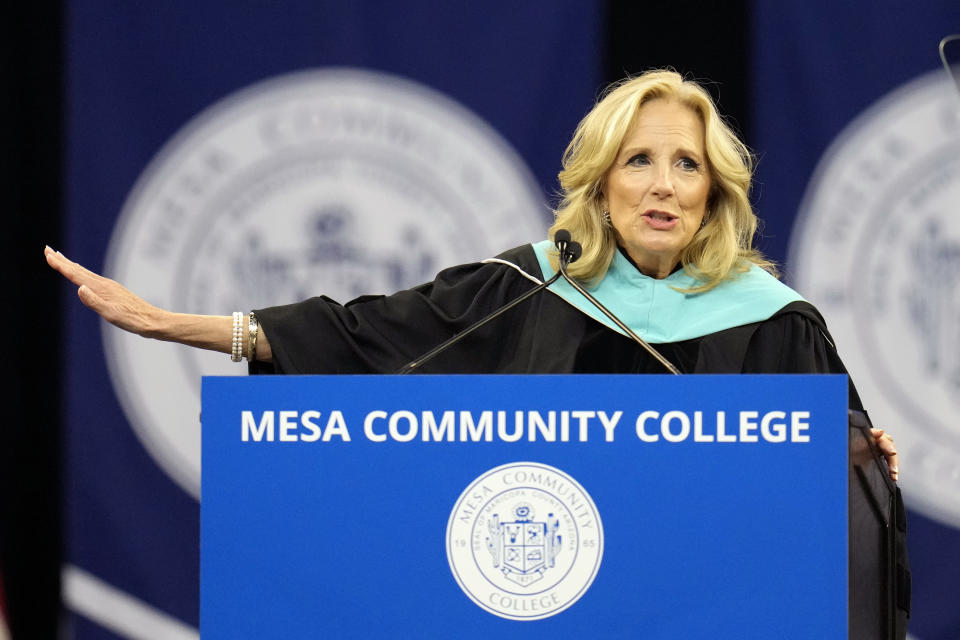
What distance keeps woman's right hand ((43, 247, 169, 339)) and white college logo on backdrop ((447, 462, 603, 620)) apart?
0.86 meters

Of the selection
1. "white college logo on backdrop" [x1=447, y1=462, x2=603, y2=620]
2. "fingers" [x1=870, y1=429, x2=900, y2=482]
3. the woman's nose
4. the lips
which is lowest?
"white college logo on backdrop" [x1=447, y1=462, x2=603, y2=620]

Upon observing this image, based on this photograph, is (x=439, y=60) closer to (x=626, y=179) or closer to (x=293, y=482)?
(x=626, y=179)

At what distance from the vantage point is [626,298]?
2426mm

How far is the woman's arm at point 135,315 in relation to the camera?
2148 mm

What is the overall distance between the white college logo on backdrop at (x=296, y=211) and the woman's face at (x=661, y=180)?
107cm

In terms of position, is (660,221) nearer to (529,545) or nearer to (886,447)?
(886,447)

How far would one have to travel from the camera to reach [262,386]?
1648mm

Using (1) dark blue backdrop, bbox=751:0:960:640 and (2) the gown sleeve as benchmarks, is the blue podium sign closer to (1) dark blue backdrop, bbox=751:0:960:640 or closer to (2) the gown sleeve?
(2) the gown sleeve

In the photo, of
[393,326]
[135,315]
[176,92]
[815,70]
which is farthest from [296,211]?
[815,70]

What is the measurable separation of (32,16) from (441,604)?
2.70m

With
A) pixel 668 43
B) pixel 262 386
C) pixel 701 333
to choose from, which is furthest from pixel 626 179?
pixel 668 43

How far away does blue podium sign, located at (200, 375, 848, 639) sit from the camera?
1.57 m

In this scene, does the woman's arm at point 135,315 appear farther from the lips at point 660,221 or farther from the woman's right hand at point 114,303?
the lips at point 660,221

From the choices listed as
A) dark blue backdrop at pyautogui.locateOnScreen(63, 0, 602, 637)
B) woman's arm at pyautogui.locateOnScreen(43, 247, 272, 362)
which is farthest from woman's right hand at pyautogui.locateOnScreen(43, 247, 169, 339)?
dark blue backdrop at pyautogui.locateOnScreen(63, 0, 602, 637)
